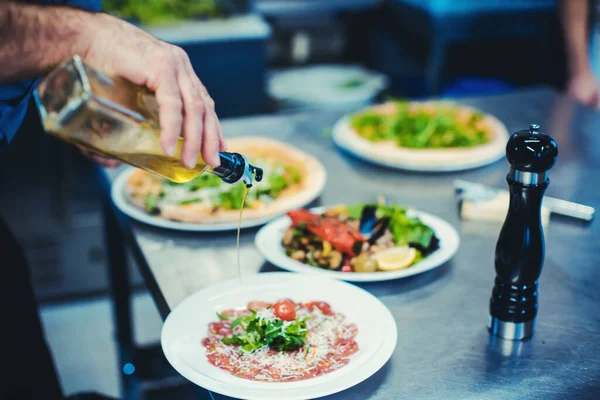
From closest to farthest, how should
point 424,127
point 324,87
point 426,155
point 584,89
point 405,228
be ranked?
point 405,228 → point 426,155 → point 424,127 → point 584,89 → point 324,87

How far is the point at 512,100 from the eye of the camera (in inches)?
99.5

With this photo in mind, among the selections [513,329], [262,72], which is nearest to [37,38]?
[513,329]

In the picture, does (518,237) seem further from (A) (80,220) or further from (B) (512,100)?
(A) (80,220)

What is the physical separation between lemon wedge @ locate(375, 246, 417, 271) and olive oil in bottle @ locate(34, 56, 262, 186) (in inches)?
13.1

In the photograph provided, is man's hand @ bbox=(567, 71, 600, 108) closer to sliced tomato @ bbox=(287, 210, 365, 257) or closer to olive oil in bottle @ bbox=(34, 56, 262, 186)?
sliced tomato @ bbox=(287, 210, 365, 257)

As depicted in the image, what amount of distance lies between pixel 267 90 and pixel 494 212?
7.04 feet

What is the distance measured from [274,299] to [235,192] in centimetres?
52

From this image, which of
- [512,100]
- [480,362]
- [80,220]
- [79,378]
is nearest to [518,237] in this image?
[480,362]

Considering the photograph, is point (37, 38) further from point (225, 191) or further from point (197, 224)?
point (225, 191)

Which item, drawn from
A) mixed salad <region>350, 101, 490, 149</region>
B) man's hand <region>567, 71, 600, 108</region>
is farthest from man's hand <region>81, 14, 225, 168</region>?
man's hand <region>567, 71, 600, 108</region>

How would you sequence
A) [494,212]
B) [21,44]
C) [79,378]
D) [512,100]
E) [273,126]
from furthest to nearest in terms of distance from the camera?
[79,378]
[512,100]
[273,126]
[494,212]
[21,44]

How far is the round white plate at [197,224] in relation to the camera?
1.57 meters

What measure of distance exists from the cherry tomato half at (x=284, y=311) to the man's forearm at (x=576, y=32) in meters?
2.40

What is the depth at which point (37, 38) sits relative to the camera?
1113 mm
